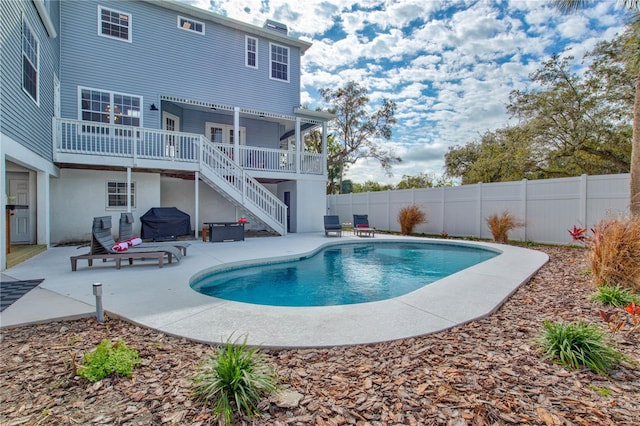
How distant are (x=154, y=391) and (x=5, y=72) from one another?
7.10 m

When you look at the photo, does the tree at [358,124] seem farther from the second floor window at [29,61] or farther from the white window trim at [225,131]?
the second floor window at [29,61]

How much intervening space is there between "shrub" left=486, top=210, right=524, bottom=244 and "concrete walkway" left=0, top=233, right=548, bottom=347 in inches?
200

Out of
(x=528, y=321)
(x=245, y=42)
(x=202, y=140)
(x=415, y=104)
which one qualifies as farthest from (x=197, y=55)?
(x=528, y=321)

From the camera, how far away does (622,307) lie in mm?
4062

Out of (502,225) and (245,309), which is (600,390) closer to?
(245,309)

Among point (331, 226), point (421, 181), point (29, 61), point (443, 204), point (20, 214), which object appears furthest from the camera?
point (421, 181)

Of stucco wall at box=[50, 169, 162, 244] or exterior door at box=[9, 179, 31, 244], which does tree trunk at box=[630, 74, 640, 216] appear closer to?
stucco wall at box=[50, 169, 162, 244]

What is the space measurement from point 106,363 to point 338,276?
514 centimetres

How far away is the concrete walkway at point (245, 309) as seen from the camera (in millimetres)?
3188

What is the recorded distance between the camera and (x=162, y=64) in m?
12.5

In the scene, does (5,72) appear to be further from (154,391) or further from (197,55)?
(197,55)

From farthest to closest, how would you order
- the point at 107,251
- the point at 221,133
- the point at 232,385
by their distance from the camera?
the point at 221,133 → the point at 107,251 → the point at 232,385

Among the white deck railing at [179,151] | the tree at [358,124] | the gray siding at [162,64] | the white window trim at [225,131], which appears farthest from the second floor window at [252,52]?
the tree at [358,124]

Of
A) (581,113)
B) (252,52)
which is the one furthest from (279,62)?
(581,113)
